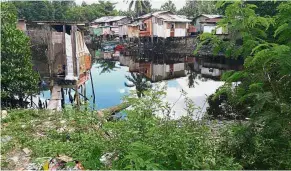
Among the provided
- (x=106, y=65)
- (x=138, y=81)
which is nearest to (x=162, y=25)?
(x=106, y=65)

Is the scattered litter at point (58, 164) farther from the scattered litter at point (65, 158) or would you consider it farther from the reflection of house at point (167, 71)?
the reflection of house at point (167, 71)

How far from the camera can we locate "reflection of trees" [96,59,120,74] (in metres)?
26.4

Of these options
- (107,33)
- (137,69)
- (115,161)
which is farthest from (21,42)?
(107,33)

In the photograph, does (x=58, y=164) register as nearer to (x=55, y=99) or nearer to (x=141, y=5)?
(x=55, y=99)

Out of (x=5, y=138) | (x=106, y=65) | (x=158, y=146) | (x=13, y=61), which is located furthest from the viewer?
(x=106, y=65)

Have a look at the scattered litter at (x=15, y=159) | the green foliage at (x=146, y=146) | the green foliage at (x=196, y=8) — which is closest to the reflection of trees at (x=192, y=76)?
the green foliage at (x=146, y=146)

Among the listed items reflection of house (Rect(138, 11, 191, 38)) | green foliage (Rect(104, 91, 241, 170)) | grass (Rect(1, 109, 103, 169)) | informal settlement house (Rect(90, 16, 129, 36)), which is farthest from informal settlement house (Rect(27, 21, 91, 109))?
informal settlement house (Rect(90, 16, 129, 36))

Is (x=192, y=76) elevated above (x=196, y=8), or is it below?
below

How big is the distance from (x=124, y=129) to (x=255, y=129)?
1.94 m

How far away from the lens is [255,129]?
4.22 meters

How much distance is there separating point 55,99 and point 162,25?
2282cm

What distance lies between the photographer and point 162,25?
A: 32.2m

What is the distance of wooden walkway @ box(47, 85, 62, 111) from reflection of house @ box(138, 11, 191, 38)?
2115 centimetres

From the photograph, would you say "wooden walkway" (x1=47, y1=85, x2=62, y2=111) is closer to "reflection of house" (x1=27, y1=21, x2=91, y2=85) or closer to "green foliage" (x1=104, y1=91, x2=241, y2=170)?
"reflection of house" (x1=27, y1=21, x2=91, y2=85)
